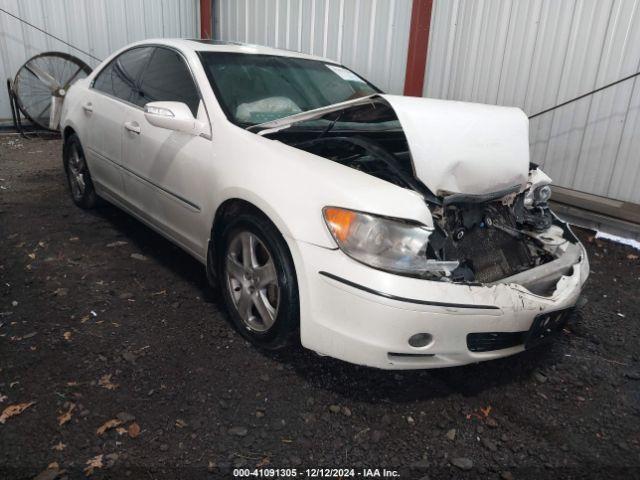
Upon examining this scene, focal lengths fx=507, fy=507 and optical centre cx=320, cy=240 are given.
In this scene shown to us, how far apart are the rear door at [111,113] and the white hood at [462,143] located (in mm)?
1495

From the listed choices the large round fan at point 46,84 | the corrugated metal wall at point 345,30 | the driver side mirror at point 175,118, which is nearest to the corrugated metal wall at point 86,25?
the large round fan at point 46,84

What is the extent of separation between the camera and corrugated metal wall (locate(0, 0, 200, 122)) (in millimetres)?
7648

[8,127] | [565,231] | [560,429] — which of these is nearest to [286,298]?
[560,429]

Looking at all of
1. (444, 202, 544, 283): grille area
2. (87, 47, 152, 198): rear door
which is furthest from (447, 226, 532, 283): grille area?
(87, 47, 152, 198): rear door

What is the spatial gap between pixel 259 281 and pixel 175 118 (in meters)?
1.03

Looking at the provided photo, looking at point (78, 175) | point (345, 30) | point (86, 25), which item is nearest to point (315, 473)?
point (78, 175)

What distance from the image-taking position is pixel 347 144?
273 centimetres

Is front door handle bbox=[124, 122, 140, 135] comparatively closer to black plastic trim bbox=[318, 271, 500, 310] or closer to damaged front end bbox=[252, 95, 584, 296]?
damaged front end bbox=[252, 95, 584, 296]

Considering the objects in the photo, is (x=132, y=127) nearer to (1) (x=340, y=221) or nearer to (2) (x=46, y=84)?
(1) (x=340, y=221)

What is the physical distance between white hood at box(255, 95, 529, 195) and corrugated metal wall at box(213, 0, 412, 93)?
3.54 metres

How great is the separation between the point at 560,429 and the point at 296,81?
253cm

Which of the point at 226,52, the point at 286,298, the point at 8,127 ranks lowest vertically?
the point at 8,127

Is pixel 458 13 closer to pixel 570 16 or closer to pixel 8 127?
pixel 570 16

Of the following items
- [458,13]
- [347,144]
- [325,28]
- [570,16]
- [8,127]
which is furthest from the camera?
[8,127]
